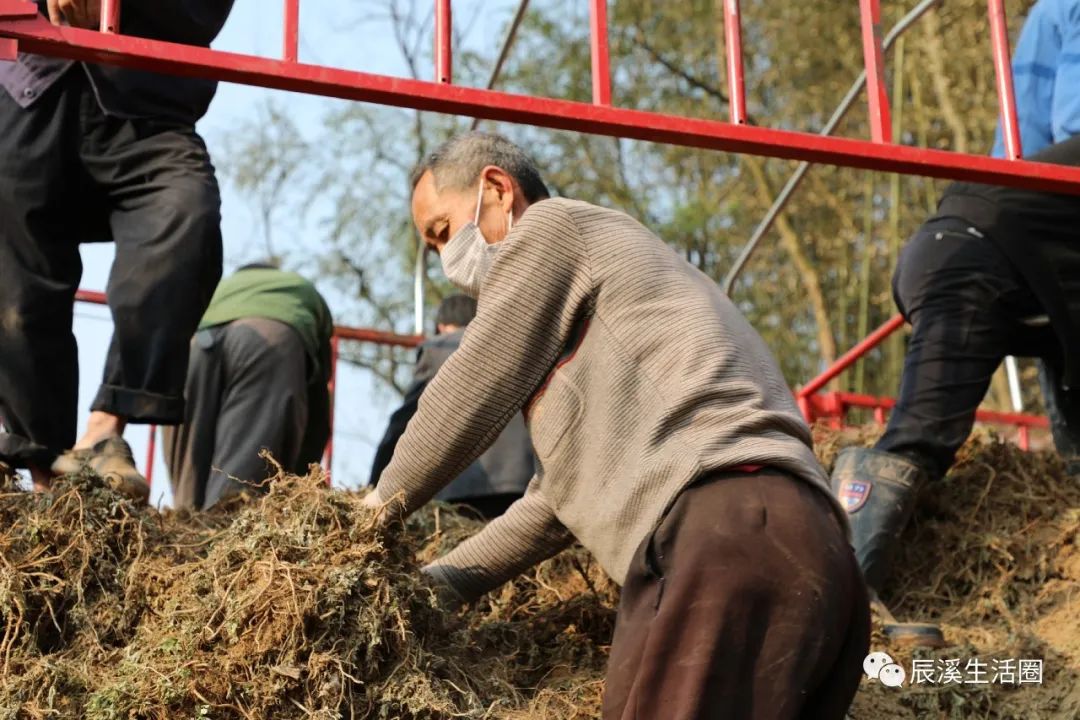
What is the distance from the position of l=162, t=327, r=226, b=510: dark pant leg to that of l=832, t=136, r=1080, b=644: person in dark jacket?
2.03 m

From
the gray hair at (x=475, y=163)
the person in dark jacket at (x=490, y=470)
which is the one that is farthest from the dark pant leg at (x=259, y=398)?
the gray hair at (x=475, y=163)

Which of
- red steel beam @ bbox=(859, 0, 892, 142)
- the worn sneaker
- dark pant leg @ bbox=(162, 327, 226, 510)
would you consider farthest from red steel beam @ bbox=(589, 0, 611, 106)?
dark pant leg @ bbox=(162, 327, 226, 510)

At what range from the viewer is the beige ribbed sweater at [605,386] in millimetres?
2582

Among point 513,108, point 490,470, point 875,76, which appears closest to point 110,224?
point 513,108

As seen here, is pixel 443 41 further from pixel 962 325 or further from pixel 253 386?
pixel 253 386

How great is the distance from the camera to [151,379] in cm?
347

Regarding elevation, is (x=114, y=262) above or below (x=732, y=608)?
above

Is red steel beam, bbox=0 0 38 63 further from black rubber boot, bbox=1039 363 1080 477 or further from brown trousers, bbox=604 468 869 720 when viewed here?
black rubber boot, bbox=1039 363 1080 477

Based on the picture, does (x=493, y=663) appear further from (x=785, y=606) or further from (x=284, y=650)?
(x=785, y=606)

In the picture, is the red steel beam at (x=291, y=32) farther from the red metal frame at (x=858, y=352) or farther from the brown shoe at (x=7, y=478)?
the red metal frame at (x=858, y=352)

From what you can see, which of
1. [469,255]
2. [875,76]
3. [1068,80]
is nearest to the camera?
[469,255]

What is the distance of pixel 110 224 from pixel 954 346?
216cm

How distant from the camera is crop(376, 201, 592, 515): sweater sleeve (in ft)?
8.87

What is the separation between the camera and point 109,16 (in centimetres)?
288
